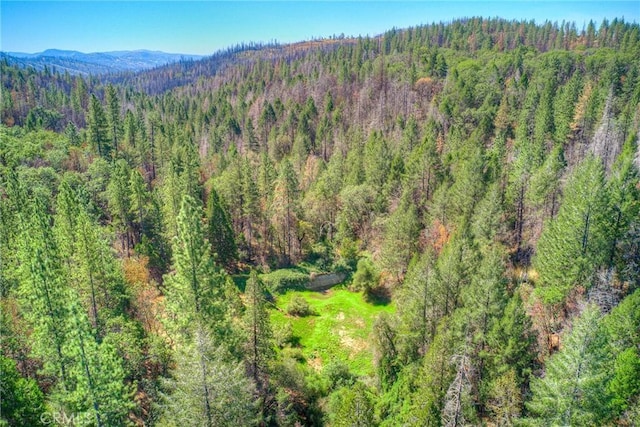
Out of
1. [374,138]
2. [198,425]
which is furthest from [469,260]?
[374,138]

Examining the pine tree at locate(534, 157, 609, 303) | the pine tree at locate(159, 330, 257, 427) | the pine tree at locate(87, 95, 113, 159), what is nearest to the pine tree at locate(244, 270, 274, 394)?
the pine tree at locate(159, 330, 257, 427)

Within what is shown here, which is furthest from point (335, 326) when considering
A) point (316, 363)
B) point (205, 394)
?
point (205, 394)

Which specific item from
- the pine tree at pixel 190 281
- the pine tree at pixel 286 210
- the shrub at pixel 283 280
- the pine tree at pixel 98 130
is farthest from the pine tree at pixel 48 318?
the pine tree at pixel 98 130

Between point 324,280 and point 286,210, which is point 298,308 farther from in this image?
point 286,210

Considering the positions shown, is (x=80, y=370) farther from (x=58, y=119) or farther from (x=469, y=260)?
(x=58, y=119)

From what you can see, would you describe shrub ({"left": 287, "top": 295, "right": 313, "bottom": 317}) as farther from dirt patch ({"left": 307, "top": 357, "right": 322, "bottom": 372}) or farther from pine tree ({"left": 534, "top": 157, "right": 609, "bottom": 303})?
pine tree ({"left": 534, "top": 157, "right": 609, "bottom": 303})

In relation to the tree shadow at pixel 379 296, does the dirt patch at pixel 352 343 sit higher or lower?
lower

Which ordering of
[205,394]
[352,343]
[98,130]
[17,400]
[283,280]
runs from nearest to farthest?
[205,394] < [17,400] < [352,343] < [283,280] < [98,130]

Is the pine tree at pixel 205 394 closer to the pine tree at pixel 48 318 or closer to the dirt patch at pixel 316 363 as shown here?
the pine tree at pixel 48 318
